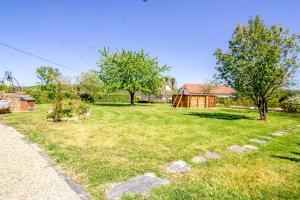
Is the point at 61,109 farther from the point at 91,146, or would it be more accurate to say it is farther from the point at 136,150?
the point at 136,150

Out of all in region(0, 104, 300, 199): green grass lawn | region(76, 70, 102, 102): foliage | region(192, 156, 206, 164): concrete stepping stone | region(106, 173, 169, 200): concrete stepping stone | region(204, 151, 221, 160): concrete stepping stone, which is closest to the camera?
region(106, 173, 169, 200): concrete stepping stone

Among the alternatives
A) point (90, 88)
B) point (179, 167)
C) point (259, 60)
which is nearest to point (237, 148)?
point (179, 167)

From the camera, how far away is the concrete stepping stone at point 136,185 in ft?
13.9

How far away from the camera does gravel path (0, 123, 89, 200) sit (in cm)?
412

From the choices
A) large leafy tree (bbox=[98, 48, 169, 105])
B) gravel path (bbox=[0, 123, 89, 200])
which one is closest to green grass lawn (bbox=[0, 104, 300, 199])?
gravel path (bbox=[0, 123, 89, 200])

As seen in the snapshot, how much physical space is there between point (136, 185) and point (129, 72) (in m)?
26.0

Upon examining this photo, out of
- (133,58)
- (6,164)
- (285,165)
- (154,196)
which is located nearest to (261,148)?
(285,165)

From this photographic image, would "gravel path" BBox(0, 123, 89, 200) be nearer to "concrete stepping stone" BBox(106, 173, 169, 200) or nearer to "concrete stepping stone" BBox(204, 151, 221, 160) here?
"concrete stepping stone" BBox(106, 173, 169, 200)

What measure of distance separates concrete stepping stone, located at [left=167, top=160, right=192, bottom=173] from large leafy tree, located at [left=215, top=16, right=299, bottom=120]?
12.4m

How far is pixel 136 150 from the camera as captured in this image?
720 centimetres

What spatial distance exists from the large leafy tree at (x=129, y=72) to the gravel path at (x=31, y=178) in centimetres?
2325

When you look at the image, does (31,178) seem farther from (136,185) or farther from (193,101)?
(193,101)

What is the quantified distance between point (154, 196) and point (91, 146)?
405cm

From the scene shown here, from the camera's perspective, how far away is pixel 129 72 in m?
29.9
